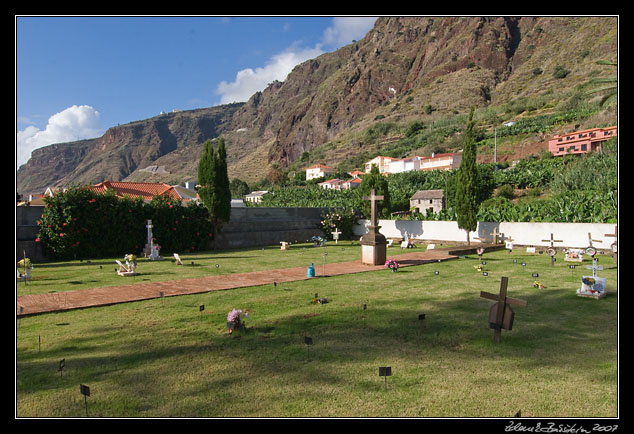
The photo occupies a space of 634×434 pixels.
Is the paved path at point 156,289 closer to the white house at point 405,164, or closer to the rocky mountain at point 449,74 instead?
the white house at point 405,164

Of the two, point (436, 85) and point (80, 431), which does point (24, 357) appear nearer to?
point (80, 431)

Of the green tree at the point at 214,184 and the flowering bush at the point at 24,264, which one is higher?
the green tree at the point at 214,184

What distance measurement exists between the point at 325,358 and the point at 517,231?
2175 centimetres

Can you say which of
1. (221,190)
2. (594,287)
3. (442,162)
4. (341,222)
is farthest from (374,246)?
(442,162)

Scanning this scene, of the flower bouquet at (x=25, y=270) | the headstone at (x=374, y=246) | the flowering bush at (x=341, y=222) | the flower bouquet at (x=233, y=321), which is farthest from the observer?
the flowering bush at (x=341, y=222)

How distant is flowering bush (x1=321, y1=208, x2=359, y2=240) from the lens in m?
32.3

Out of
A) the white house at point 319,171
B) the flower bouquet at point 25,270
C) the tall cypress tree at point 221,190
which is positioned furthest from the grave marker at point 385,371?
the white house at point 319,171

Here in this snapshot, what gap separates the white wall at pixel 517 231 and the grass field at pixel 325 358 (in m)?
12.0

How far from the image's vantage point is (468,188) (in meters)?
23.9

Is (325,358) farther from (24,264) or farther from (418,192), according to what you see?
(418,192)

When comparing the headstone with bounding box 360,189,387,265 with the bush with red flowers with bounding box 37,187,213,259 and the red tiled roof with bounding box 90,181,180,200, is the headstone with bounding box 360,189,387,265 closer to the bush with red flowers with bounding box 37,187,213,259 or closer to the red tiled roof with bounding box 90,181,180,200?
the bush with red flowers with bounding box 37,187,213,259

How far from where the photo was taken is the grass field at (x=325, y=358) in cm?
455

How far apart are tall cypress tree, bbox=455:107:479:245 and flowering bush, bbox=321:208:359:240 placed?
10.5 meters

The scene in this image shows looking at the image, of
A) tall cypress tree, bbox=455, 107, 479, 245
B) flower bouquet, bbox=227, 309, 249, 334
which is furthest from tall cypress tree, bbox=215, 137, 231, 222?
flower bouquet, bbox=227, 309, 249, 334
